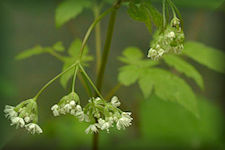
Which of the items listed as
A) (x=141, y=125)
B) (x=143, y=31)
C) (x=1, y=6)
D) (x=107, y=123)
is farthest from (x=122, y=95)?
(x=107, y=123)

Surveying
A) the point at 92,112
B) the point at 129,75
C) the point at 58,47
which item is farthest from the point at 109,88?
the point at 92,112

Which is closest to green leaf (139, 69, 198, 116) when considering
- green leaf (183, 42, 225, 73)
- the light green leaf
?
the light green leaf

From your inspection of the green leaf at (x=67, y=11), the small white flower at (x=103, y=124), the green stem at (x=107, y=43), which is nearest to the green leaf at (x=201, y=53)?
the green stem at (x=107, y=43)

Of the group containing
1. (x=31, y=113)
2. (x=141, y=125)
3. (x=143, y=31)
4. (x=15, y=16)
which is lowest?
(x=141, y=125)

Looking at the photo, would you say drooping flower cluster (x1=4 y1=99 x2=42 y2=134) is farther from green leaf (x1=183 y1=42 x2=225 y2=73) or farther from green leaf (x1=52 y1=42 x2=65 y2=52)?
green leaf (x1=183 y1=42 x2=225 y2=73)

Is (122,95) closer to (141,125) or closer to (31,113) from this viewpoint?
(141,125)

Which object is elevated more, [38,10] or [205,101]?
[38,10]
